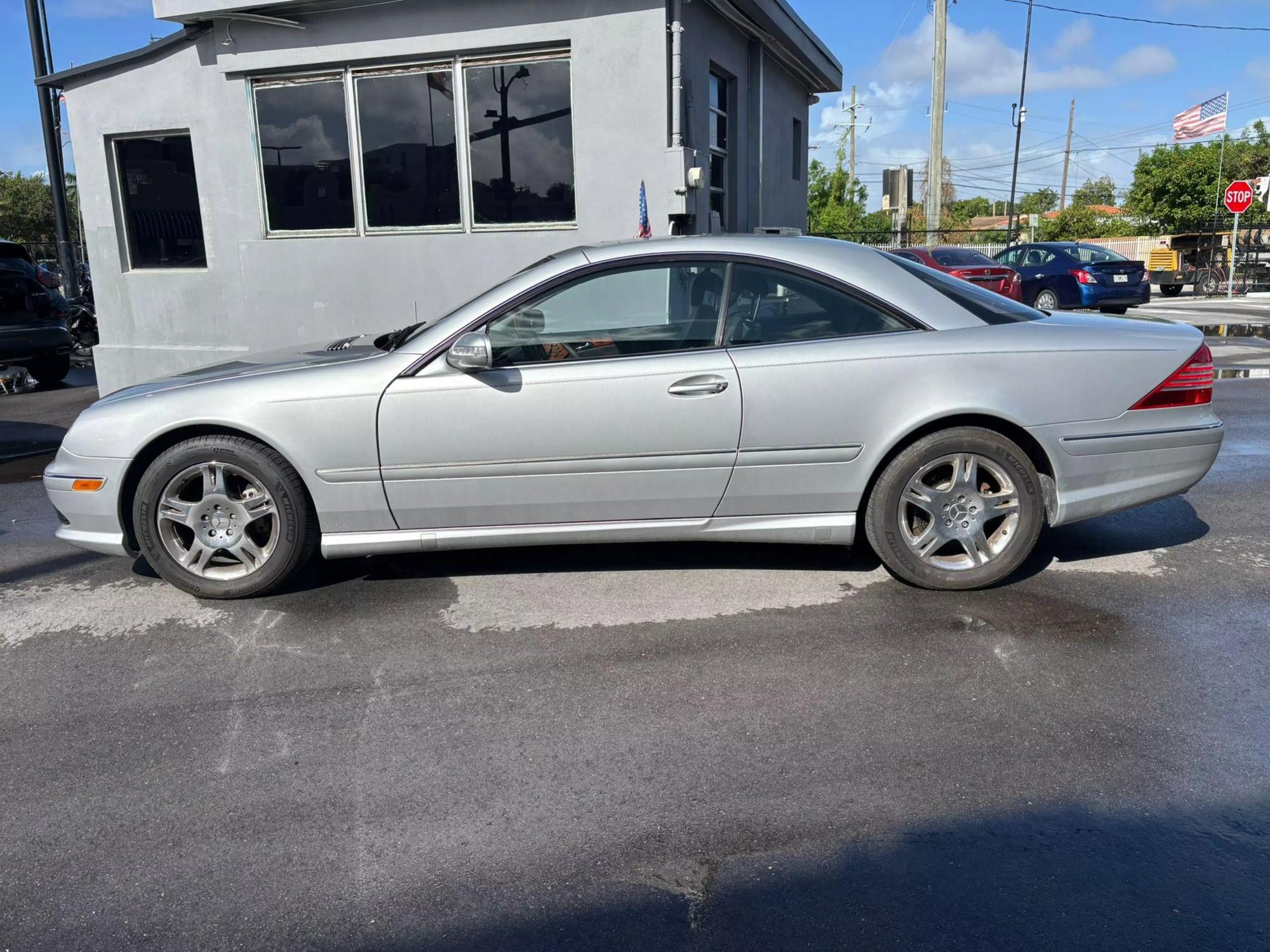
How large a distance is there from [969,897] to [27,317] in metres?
13.4

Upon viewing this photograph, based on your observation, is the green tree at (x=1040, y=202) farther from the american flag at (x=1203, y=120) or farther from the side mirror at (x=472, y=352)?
the side mirror at (x=472, y=352)

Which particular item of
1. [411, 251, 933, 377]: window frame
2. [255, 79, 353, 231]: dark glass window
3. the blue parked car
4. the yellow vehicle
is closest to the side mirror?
[411, 251, 933, 377]: window frame

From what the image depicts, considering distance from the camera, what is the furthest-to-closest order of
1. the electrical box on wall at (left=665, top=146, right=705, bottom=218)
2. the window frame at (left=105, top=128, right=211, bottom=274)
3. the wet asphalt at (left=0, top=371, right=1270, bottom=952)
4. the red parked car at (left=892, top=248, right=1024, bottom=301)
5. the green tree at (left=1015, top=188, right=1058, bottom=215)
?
1. the green tree at (left=1015, top=188, right=1058, bottom=215)
2. the red parked car at (left=892, top=248, right=1024, bottom=301)
3. the window frame at (left=105, top=128, right=211, bottom=274)
4. the electrical box on wall at (left=665, top=146, right=705, bottom=218)
5. the wet asphalt at (left=0, top=371, right=1270, bottom=952)

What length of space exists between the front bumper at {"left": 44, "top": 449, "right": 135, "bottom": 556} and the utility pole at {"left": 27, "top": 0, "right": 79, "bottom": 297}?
44.6ft

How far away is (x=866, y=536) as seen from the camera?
4434 mm

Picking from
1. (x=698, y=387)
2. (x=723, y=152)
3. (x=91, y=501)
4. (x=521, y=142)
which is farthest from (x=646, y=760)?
(x=723, y=152)

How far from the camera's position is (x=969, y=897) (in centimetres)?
242

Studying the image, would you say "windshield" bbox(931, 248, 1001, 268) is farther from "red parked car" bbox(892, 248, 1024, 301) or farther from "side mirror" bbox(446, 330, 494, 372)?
"side mirror" bbox(446, 330, 494, 372)

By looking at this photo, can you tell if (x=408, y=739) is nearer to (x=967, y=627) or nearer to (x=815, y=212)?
(x=967, y=627)

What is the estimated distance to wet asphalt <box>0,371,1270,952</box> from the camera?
240 centimetres

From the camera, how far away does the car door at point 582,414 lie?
166 inches

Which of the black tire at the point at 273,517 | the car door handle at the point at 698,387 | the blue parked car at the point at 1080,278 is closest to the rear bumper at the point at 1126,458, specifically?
the car door handle at the point at 698,387

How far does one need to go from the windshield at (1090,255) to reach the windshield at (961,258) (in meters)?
2.14

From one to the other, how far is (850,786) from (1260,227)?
34.7 metres
